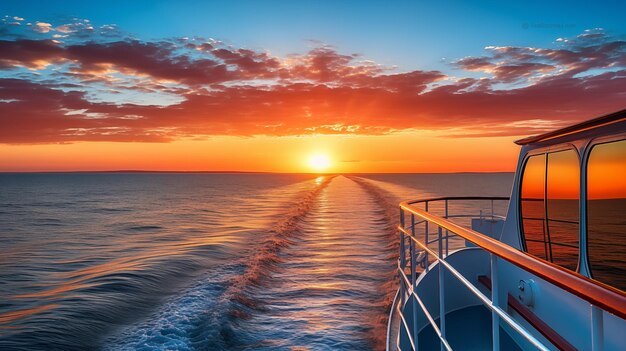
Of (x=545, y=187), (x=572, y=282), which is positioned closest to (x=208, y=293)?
(x=545, y=187)

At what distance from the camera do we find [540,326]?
4.01 meters

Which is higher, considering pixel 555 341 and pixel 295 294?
pixel 555 341

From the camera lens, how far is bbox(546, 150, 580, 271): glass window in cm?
381

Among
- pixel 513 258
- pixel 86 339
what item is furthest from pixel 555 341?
pixel 86 339

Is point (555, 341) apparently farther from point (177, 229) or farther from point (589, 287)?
point (177, 229)

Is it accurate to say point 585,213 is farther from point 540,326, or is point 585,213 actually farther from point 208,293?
point 208,293

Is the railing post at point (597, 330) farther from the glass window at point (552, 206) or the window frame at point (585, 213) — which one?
the glass window at point (552, 206)

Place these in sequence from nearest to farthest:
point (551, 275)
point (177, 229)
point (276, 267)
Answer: point (551, 275)
point (276, 267)
point (177, 229)

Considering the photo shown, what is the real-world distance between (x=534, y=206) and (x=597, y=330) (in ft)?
13.1

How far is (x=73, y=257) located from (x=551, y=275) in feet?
66.7

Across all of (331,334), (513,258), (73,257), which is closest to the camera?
(513,258)

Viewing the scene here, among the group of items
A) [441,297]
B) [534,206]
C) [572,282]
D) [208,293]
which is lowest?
[208,293]

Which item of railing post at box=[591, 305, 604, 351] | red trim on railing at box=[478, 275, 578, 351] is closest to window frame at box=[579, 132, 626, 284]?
red trim on railing at box=[478, 275, 578, 351]

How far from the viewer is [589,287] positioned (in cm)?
119
